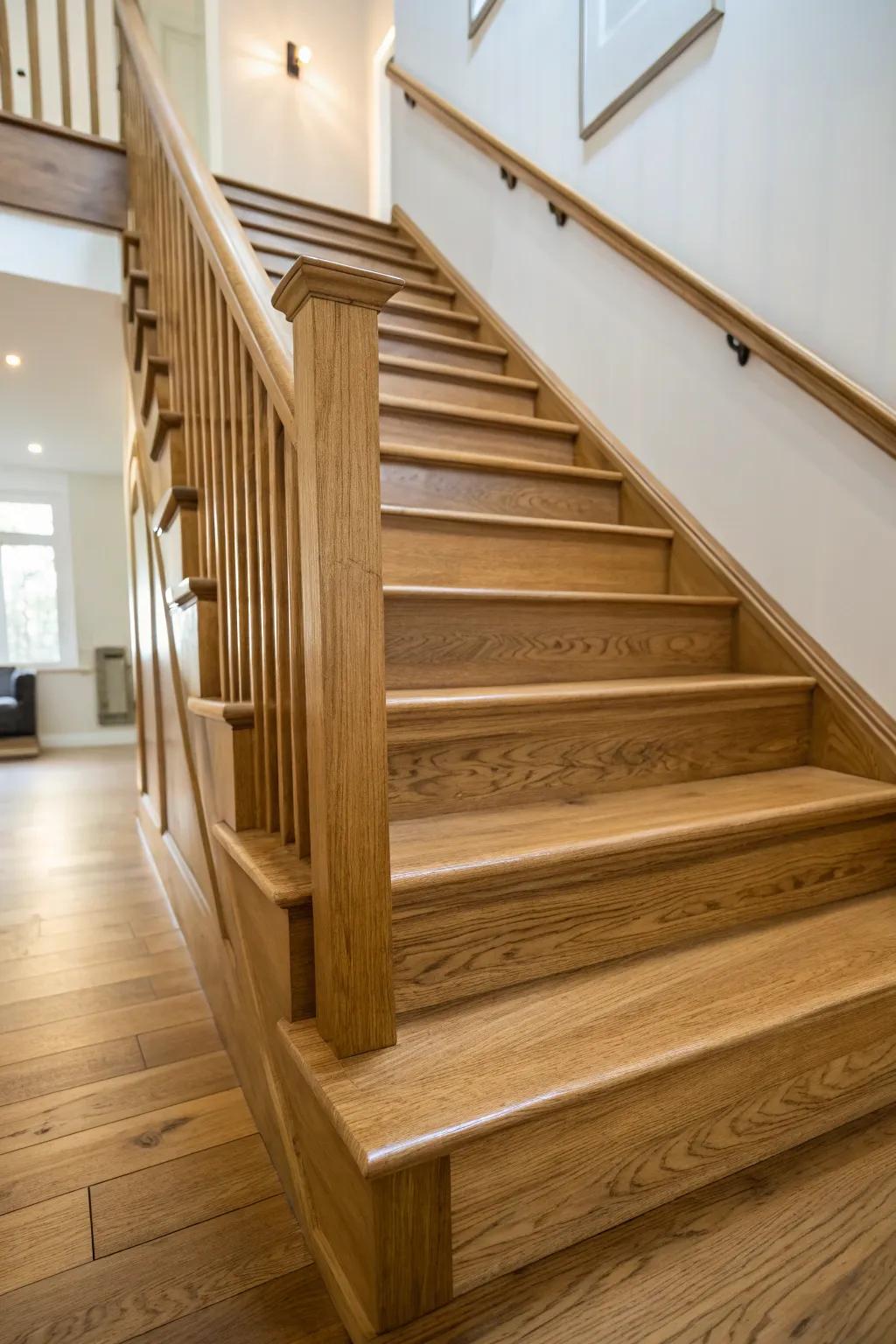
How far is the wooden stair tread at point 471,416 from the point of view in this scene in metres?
2.06

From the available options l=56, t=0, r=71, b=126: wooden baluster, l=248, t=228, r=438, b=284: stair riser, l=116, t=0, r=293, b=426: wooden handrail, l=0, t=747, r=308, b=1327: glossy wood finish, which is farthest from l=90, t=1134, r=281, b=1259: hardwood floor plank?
l=56, t=0, r=71, b=126: wooden baluster

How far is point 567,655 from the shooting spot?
1.63 metres

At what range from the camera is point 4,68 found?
2719 millimetres

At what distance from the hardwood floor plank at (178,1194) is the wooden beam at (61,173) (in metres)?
3.05

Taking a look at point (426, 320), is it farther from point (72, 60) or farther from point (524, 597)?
point (72, 60)

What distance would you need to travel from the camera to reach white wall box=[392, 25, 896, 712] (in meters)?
1.59

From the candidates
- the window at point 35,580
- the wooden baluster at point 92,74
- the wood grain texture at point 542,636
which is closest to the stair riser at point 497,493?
the wood grain texture at point 542,636

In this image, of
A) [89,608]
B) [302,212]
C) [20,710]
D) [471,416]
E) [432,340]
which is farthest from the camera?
[89,608]

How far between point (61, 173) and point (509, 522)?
229 cm

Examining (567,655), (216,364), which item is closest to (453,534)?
(567,655)

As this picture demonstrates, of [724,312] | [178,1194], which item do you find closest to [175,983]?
[178,1194]

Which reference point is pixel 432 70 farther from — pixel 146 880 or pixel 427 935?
pixel 427 935

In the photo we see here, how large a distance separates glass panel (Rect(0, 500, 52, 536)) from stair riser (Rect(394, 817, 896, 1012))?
654 centimetres

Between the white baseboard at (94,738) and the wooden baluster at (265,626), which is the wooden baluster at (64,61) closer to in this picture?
the wooden baluster at (265,626)
